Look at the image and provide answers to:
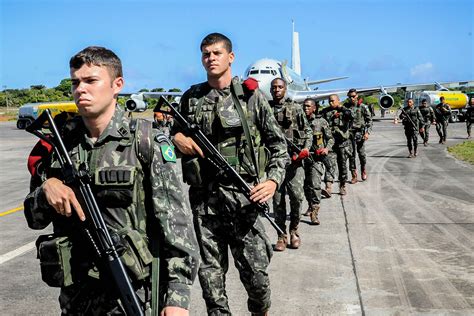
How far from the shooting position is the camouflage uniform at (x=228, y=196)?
168 inches

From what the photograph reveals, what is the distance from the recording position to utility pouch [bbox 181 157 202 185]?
14.0 ft

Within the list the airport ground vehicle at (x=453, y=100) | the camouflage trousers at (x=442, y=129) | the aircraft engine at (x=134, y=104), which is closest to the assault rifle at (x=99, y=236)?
the camouflage trousers at (x=442, y=129)

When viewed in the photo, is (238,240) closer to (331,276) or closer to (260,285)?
(260,285)

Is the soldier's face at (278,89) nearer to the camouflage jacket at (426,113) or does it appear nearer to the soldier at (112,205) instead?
the soldier at (112,205)

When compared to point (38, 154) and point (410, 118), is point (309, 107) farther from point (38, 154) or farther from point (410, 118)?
point (410, 118)

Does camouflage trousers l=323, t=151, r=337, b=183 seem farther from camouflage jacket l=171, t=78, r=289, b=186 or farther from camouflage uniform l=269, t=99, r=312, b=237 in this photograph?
camouflage jacket l=171, t=78, r=289, b=186

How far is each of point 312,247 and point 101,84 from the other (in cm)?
546

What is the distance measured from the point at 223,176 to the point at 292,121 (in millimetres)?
3771

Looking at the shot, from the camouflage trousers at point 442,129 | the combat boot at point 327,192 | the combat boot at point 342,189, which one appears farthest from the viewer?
the camouflage trousers at point 442,129

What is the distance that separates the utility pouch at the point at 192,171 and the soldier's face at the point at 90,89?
171 centimetres

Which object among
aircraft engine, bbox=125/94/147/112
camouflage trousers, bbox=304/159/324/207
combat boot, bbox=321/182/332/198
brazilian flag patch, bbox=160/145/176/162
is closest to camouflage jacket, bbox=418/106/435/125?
combat boot, bbox=321/182/332/198

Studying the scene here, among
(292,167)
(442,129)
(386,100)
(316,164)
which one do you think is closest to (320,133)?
(316,164)

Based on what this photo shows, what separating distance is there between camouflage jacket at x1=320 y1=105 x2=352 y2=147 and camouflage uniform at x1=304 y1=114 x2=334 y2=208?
1.69 meters

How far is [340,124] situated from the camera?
483 inches
